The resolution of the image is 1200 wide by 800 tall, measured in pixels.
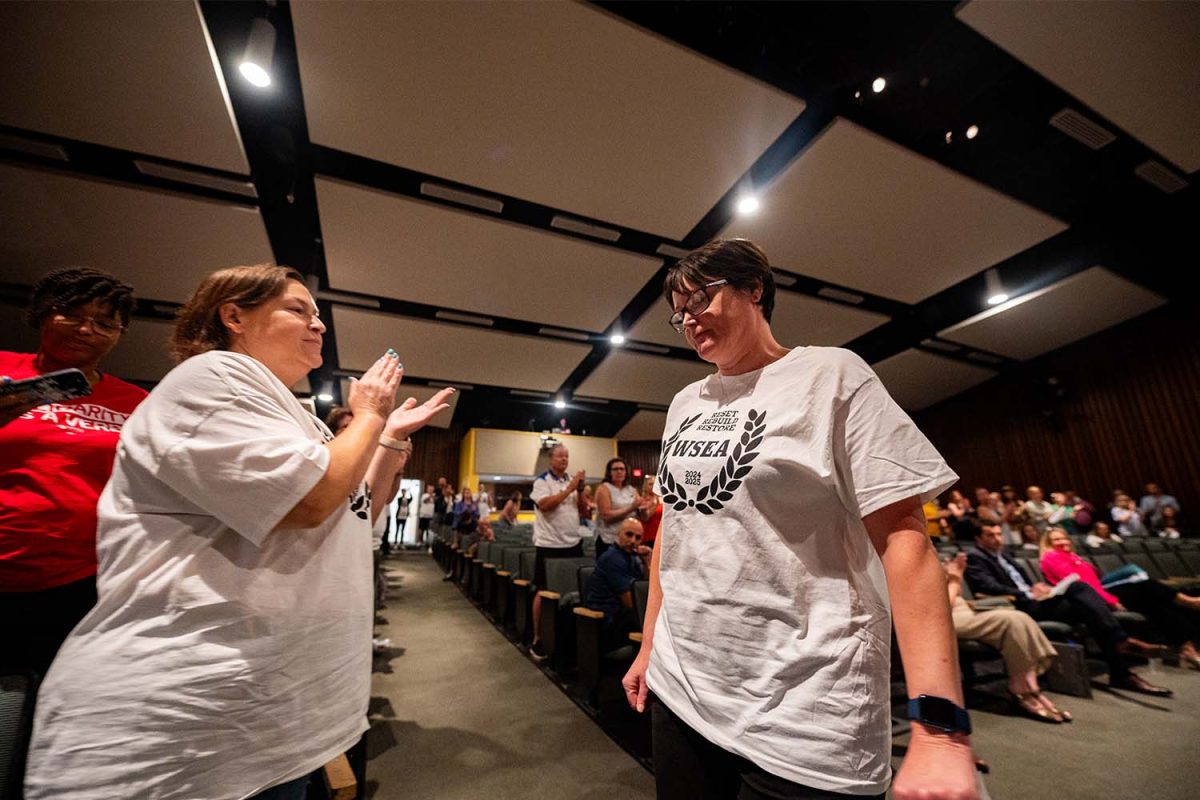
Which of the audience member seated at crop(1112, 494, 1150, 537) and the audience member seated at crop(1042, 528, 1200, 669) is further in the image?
the audience member seated at crop(1112, 494, 1150, 537)

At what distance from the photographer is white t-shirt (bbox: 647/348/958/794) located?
0.67 m

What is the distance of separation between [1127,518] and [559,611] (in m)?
9.33

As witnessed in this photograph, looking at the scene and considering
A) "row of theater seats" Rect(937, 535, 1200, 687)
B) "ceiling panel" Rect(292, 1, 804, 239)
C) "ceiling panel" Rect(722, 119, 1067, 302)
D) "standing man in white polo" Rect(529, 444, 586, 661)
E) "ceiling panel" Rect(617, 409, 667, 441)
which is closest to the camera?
"ceiling panel" Rect(292, 1, 804, 239)

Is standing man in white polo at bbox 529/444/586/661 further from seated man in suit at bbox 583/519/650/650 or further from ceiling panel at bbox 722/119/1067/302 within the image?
ceiling panel at bbox 722/119/1067/302

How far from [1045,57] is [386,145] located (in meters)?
4.55

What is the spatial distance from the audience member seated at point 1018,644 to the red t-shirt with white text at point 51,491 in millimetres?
3628

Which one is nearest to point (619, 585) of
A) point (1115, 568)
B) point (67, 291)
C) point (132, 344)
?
point (67, 291)

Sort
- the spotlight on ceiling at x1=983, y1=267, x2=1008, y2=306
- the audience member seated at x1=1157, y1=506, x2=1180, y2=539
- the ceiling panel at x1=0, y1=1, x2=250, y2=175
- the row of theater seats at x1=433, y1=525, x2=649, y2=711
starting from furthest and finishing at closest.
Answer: the audience member seated at x1=1157, y1=506, x2=1180, y2=539 < the spotlight on ceiling at x1=983, y1=267, x2=1008, y2=306 < the row of theater seats at x1=433, y1=525, x2=649, y2=711 < the ceiling panel at x1=0, y1=1, x2=250, y2=175

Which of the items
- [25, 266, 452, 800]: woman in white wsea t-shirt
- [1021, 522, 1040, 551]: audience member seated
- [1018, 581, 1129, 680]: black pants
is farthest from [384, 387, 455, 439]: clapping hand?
[1021, 522, 1040, 551]: audience member seated

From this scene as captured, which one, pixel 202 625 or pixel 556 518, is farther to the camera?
pixel 556 518

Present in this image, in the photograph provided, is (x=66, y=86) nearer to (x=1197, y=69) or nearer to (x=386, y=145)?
(x=386, y=145)

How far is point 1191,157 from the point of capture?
397 centimetres

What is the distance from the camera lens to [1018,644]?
9.22 ft

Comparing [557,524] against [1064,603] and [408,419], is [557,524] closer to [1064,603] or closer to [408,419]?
[408,419]
